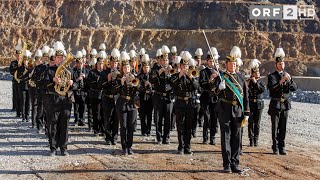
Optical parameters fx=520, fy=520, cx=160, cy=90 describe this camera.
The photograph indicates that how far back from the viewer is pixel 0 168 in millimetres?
10125

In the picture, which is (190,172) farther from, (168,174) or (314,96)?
(314,96)

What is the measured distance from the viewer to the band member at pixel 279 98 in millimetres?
11719

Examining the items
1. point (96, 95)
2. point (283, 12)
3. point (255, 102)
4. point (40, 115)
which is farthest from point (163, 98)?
point (283, 12)

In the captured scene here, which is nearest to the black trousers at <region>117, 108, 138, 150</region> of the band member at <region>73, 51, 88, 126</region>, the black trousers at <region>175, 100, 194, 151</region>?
the black trousers at <region>175, 100, 194, 151</region>

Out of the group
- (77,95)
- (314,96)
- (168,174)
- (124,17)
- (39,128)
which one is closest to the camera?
(168,174)

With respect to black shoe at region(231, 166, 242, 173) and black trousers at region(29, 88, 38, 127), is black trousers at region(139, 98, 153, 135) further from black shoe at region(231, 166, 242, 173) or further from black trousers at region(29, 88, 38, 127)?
black shoe at region(231, 166, 242, 173)

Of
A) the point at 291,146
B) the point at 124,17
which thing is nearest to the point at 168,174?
the point at 291,146

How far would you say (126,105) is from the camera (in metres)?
11.5

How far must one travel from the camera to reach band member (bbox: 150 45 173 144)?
13.0 meters

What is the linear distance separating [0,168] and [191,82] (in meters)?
4.46

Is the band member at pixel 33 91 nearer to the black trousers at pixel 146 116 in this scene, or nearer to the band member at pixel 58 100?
the black trousers at pixel 146 116

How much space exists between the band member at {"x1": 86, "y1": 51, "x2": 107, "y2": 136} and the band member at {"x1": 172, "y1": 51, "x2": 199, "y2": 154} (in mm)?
3220

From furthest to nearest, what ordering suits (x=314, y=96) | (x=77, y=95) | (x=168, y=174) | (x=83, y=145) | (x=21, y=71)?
(x=314, y=96) < (x=21, y=71) < (x=77, y=95) < (x=83, y=145) < (x=168, y=174)

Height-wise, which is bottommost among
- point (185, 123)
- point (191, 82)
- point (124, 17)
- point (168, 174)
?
point (168, 174)
